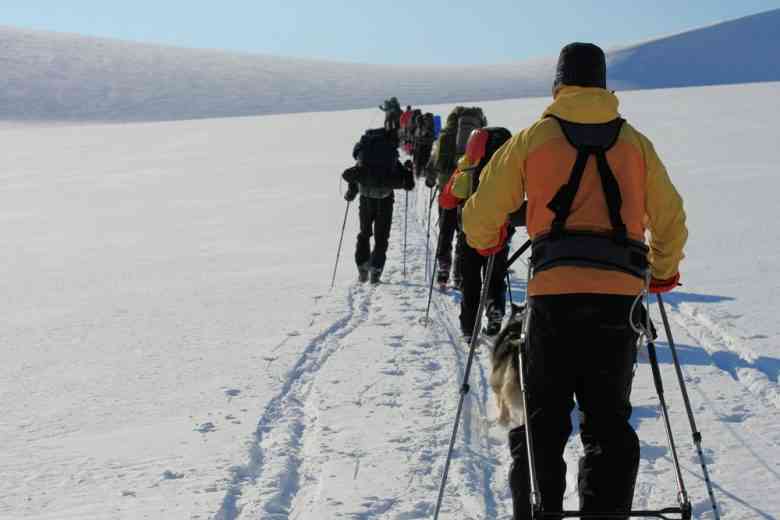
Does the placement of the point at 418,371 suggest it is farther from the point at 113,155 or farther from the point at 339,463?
the point at 113,155

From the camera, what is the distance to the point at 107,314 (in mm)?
7859

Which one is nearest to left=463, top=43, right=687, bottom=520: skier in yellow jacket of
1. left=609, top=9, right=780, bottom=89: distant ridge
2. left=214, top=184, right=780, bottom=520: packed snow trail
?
left=214, top=184, right=780, bottom=520: packed snow trail

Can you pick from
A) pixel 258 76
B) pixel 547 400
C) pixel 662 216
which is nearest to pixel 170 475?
pixel 547 400

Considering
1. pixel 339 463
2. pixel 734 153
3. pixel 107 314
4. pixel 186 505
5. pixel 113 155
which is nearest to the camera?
pixel 186 505

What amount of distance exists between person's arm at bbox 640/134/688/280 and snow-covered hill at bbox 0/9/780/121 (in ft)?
203

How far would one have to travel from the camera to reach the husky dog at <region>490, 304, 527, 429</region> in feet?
14.1

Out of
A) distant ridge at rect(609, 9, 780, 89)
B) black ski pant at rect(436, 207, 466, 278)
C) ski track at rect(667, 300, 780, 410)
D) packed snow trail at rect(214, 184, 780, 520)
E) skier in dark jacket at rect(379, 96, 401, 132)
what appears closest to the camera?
packed snow trail at rect(214, 184, 780, 520)

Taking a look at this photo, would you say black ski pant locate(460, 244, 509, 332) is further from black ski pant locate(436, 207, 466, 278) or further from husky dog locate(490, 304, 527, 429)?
husky dog locate(490, 304, 527, 429)

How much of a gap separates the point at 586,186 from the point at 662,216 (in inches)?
12.6

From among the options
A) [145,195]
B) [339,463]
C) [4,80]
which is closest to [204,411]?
[339,463]

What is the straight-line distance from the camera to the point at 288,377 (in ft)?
18.6

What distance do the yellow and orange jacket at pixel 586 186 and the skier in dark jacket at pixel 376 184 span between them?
18.9 feet

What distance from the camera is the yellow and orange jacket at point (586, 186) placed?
2816mm

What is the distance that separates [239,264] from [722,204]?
22.7 ft
